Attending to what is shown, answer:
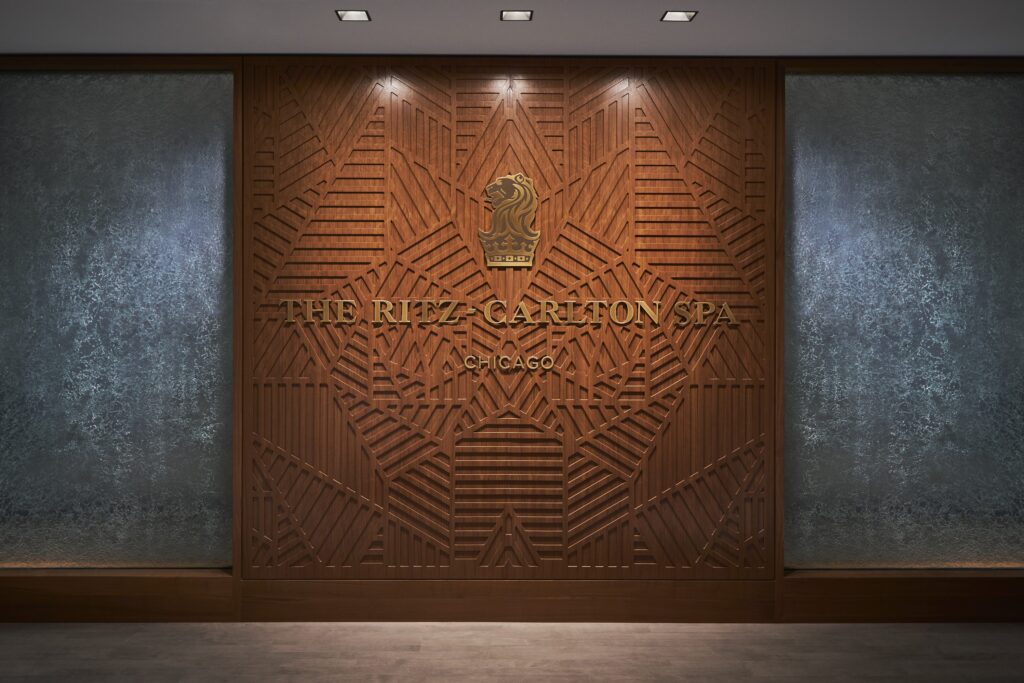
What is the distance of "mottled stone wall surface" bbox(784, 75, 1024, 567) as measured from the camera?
4168 millimetres

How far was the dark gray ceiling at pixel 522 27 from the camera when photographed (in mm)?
3504

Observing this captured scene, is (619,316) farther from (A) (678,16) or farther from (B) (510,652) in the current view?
(B) (510,652)

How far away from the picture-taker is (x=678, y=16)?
3.59 meters

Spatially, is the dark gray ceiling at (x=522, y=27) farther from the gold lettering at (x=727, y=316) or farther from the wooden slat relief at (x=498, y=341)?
the gold lettering at (x=727, y=316)

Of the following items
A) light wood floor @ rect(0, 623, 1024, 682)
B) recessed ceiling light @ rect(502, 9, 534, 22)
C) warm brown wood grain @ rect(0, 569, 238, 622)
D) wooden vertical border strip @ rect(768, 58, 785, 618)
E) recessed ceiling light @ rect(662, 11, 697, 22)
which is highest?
recessed ceiling light @ rect(502, 9, 534, 22)

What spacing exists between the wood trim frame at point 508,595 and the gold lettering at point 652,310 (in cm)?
59

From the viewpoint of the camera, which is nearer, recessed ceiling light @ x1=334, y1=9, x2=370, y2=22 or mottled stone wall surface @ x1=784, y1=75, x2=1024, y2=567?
recessed ceiling light @ x1=334, y1=9, x2=370, y2=22

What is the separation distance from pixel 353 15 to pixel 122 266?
1.84 metres

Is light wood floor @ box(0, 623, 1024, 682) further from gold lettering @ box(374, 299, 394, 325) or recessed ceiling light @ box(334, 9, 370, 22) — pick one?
recessed ceiling light @ box(334, 9, 370, 22)

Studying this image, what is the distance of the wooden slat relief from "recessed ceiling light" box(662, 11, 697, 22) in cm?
42

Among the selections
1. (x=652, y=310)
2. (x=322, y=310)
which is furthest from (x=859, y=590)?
(x=322, y=310)

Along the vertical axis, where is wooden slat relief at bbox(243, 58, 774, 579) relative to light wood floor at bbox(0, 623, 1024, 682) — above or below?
above

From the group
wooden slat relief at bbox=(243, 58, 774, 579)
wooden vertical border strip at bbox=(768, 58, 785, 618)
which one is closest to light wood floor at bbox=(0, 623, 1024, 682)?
wooden slat relief at bbox=(243, 58, 774, 579)

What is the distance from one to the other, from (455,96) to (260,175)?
1.09m
